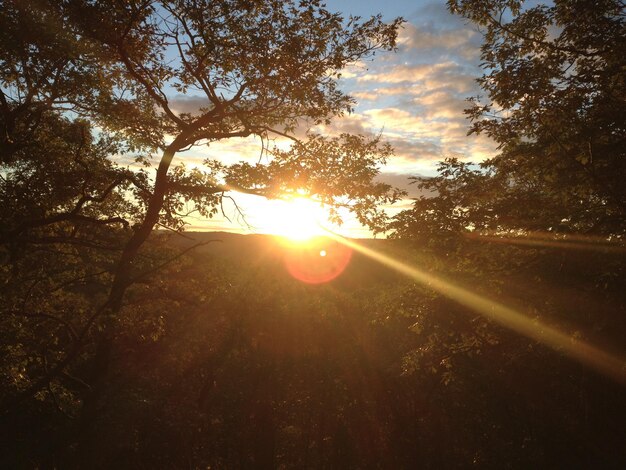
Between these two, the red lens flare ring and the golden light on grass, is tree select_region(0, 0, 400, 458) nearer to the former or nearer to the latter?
the golden light on grass

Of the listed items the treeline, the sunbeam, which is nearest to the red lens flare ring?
the treeline

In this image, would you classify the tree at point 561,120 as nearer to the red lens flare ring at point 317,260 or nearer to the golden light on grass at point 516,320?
the golden light on grass at point 516,320

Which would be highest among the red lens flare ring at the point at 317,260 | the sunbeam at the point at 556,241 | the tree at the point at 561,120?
the tree at the point at 561,120

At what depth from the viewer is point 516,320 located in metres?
9.52

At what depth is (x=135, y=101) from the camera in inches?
390

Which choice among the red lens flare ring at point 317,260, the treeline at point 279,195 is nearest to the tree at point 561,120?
the treeline at point 279,195

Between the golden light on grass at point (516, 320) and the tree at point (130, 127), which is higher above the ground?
the tree at point (130, 127)

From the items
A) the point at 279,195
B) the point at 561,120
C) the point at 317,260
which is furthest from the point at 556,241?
the point at 317,260

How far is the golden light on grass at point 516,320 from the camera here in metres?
9.05

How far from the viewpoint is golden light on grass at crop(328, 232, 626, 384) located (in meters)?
9.05

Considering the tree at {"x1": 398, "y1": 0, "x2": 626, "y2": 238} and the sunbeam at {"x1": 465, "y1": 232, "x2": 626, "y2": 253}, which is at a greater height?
the tree at {"x1": 398, "y1": 0, "x2": 626, "y2": 238}

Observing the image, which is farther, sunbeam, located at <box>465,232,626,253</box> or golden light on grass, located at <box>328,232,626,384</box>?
golden light on grass, located at <box>328,232,626,384</box>

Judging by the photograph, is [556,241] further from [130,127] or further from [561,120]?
[130,127]

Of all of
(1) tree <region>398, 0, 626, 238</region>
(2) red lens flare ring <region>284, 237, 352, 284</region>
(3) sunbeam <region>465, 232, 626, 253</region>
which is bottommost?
→ (2) red lens flare ring <region>284, 237, 352, 284</region>
